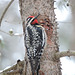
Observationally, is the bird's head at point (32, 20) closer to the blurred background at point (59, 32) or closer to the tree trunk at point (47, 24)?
the tree trunk at point (47, 24)

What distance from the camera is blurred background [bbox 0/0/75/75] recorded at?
130 inches

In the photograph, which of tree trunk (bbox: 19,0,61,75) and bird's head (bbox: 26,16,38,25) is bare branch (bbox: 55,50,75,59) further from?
bird's head (bbox: 26,16,38,25)

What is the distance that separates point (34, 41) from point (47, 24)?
0.94ft

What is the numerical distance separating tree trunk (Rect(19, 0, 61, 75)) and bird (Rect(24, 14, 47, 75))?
66 mm

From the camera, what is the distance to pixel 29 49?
269cm

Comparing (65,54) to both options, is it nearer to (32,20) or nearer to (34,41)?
(34,41)

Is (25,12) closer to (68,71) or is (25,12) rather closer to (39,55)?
(39,55)

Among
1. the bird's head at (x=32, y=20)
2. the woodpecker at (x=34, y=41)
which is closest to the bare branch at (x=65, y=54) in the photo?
the woodpecker at (x=34, y=41)

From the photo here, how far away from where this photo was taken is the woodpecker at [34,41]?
2.60 meters

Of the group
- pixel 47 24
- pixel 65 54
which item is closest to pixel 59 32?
pixel 47 24

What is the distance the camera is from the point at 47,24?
2.79m

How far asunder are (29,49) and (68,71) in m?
2.02

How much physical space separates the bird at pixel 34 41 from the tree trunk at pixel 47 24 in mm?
66

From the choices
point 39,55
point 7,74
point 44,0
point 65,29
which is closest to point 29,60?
point 39,55
